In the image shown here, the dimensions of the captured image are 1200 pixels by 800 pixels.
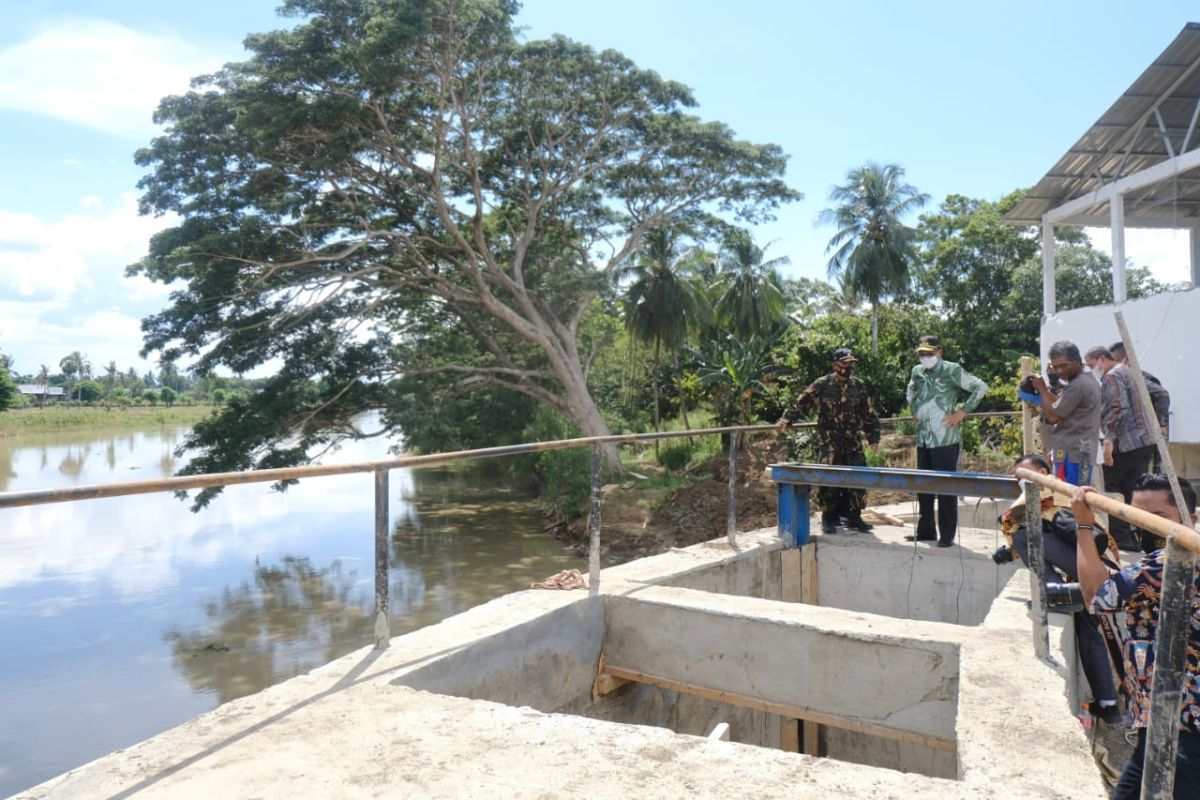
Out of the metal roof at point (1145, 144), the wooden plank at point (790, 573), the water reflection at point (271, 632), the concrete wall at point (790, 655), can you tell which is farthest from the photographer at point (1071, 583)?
the water reflection at point (271, 632)

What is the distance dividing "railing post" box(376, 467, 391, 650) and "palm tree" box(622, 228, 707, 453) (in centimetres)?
1957

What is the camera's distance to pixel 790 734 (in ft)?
19.3

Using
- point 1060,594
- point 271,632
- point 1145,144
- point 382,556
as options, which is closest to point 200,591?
point 271,632

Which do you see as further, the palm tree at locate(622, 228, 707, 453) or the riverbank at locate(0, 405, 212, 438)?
the riverbank at locate(0, 405, 212, 438)

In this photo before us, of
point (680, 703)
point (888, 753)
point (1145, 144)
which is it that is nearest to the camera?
point (680, 703)

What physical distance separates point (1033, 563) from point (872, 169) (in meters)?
28.2

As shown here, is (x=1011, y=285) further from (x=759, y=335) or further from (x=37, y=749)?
(x=37, y=749)

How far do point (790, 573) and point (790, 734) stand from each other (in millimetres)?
1167

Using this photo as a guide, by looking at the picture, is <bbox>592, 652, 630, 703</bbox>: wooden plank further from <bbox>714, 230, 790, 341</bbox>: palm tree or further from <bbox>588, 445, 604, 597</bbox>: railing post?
<bbox>714, 230, 790, 341</bbox>: palm tree

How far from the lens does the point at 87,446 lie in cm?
4634

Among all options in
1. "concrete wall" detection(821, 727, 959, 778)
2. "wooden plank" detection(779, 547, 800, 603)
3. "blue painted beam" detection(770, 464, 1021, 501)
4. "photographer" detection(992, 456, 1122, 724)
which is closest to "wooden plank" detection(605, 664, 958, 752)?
"photographer" detection(992, 456, 1122, 724)

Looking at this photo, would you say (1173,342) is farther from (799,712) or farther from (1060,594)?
(799,712)

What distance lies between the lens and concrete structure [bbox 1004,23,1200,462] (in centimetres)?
923

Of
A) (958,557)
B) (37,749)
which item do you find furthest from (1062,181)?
(37,749)
